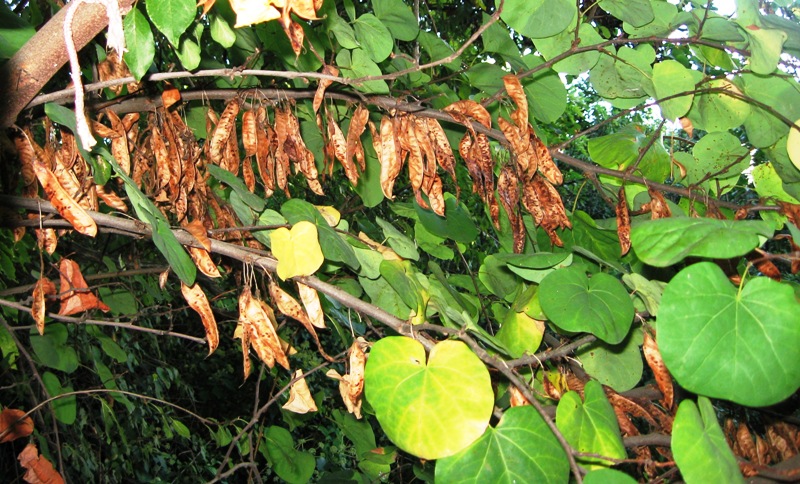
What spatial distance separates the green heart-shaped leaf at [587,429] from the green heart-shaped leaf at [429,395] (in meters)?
0.14

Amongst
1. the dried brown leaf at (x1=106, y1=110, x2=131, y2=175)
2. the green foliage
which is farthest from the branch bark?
the dried brown leaf at (x1=106, y1=110, x2=131, y2=175)

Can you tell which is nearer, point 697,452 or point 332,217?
point 697,452

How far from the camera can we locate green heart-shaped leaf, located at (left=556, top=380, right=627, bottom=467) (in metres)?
0.83

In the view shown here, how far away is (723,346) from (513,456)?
0.28m

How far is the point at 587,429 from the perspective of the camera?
2.74 feet

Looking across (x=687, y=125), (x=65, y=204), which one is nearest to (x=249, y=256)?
(x=65, y=204)

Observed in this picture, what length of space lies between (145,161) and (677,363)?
104 cm

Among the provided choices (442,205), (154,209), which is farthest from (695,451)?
(154,209)

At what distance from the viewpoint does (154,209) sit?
878 millimetres

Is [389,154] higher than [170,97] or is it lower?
lower

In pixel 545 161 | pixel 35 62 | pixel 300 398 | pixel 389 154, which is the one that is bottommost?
pixel 300 398

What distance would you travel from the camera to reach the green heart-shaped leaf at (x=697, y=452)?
73 centimetres

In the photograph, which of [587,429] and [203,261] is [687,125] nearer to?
[587,429]

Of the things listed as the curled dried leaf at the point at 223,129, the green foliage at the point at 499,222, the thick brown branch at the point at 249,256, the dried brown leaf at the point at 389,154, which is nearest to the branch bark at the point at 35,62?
the green foliage at the point at 499,222
